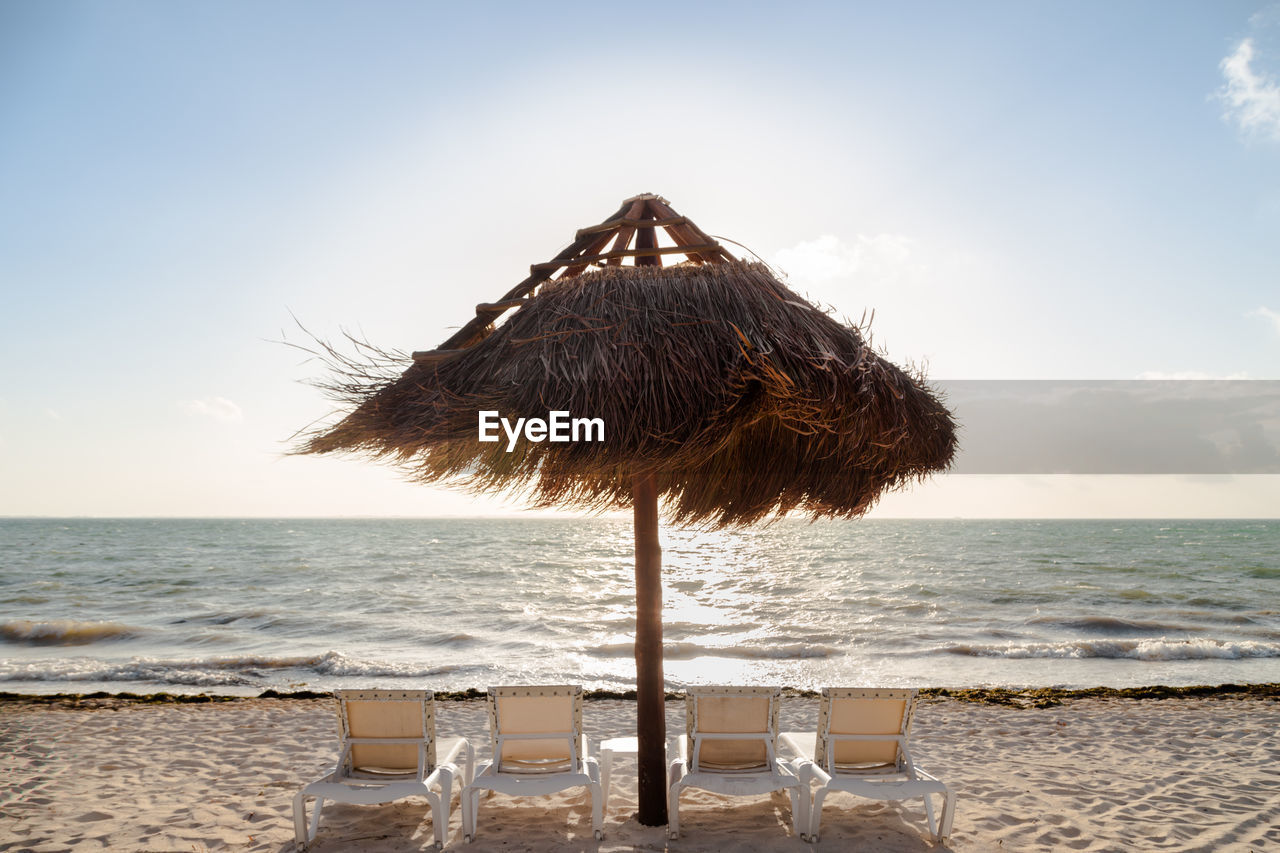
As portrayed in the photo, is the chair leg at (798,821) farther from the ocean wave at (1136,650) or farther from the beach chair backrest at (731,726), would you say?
the ocean wave at (1136,650)

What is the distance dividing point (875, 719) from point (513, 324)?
3.03m

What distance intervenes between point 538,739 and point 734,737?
3.68 feet

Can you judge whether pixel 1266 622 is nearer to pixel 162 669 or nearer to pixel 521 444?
pixel 521 444

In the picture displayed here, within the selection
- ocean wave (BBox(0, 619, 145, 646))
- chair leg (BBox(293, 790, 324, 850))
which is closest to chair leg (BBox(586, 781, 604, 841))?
chair leg (BBox(293, 790, 324, 850))

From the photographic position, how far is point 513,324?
3455 millimetres

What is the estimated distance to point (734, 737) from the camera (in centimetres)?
394

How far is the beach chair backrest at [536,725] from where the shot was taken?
395 centimetres

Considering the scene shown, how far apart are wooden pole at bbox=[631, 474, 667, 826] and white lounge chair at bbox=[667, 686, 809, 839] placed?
0.13 metres

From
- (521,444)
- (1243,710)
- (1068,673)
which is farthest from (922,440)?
(1068,673)

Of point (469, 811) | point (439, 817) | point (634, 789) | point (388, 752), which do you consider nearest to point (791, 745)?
point (634, 789)

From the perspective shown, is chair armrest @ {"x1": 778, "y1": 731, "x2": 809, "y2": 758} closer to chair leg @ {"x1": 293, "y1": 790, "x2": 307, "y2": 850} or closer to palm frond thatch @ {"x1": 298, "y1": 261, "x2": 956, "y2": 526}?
palm frond thatch @ {"x1": 298, "y1": 261, "x2": 956, "y2": 526}

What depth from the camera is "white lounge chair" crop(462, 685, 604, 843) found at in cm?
388

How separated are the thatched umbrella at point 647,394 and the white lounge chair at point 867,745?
3.12 feet

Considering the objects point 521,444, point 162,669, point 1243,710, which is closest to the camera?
point 521,444
